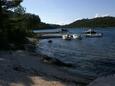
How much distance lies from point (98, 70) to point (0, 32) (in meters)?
16.1

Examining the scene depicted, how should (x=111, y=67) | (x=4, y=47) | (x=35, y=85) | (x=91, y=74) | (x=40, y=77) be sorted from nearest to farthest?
(x=35, y=85), (x=40, y=77), (x=91, y=74), (x=111, y=67), (x=4, y=47)

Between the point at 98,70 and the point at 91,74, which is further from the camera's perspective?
the point at 98,70

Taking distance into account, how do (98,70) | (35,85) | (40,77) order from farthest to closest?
(98,70) → (40,77) → (35,85)

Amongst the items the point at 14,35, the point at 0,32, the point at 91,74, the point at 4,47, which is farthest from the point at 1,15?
the point at 91,74

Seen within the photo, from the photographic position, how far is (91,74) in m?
26.5

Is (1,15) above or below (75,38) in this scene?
above

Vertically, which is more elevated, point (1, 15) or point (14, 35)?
point (1, 15)

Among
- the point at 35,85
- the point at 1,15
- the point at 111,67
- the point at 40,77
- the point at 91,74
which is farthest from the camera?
the point at 1,15

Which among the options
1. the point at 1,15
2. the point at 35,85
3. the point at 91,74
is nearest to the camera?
the point at 35,85

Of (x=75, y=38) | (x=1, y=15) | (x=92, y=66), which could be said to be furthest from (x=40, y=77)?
(x=75, y=38)

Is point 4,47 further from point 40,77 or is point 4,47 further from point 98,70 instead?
point 40,77

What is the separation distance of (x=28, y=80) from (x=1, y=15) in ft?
75.1

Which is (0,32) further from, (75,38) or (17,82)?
(75,38)

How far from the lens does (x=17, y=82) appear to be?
1734 cm
